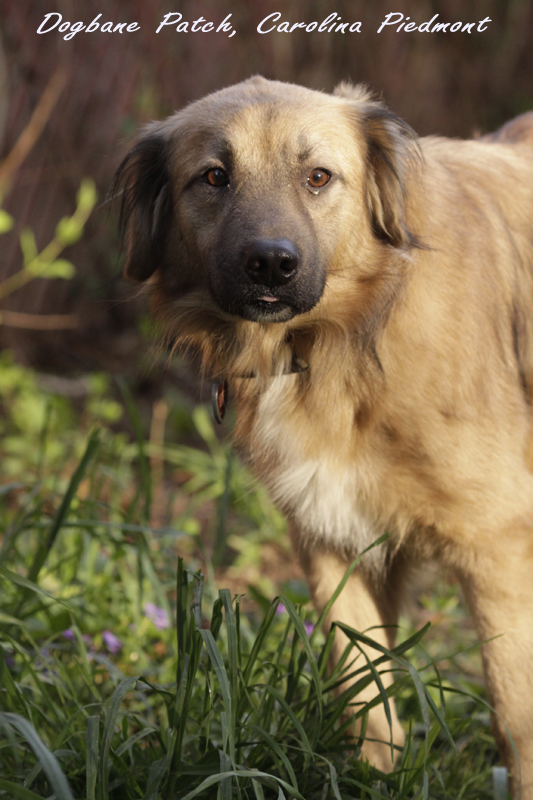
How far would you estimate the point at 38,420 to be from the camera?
4.73 metres

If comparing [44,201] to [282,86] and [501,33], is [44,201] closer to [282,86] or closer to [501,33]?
[282,86]

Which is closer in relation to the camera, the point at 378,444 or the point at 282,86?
the point at 378,444

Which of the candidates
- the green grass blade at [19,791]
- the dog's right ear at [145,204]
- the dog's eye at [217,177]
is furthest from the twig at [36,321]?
the green grass blade at [19,791]

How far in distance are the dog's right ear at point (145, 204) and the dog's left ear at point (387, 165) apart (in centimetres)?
66

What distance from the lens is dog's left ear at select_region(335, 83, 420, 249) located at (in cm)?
249

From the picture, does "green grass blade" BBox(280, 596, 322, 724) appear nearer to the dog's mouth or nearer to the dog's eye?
the dog's mouth

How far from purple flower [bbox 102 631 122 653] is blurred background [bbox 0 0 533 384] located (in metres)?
1.73

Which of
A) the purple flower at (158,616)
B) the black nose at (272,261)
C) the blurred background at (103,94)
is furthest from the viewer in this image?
the blurred background at (103,94)

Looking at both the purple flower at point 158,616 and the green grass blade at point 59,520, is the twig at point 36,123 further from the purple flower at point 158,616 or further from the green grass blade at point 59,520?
the purple flower at point 158,616

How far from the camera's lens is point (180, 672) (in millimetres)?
1922

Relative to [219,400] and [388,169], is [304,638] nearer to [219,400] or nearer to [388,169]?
[219,400]

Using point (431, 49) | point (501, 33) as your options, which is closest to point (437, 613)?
point (431, 49)

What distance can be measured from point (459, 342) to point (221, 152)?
0.89 m

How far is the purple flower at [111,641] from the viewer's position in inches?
110
